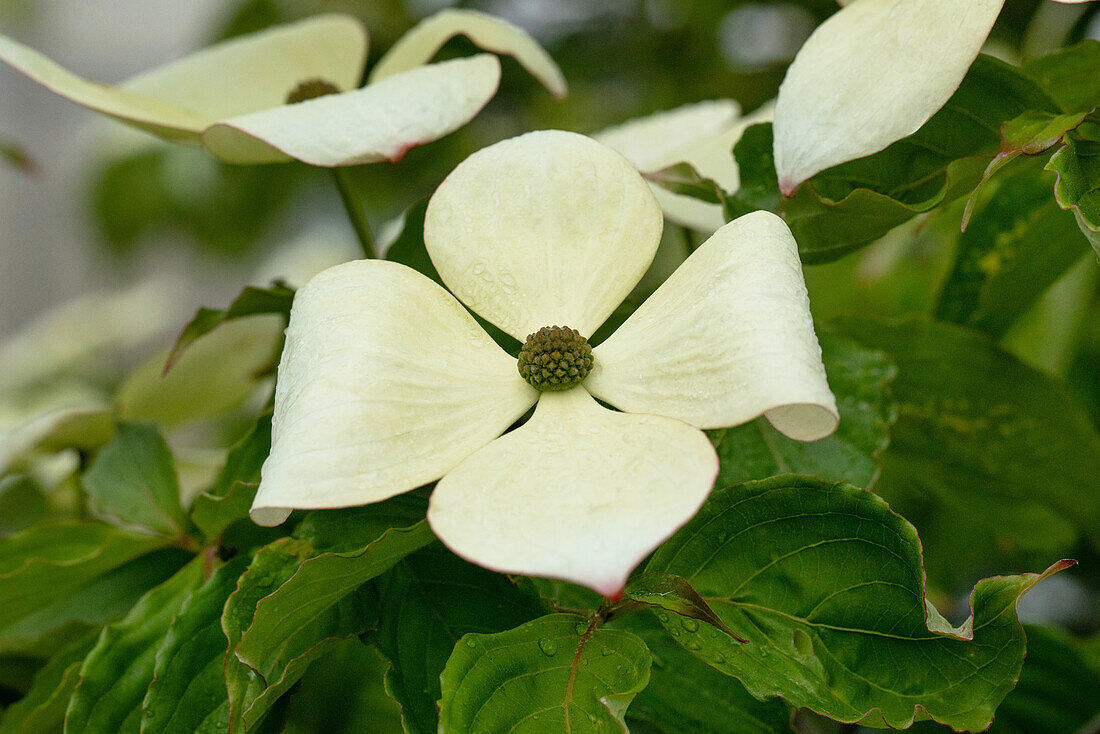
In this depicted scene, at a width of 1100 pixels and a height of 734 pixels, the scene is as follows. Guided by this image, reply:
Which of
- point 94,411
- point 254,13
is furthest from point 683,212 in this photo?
point 254,13

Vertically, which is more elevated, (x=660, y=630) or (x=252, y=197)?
(x=660, y=630)

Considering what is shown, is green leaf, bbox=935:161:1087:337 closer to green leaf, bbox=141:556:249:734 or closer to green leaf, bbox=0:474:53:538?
green leaf, bbox=141:556:249:734

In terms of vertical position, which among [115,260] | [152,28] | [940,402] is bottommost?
[115,260]

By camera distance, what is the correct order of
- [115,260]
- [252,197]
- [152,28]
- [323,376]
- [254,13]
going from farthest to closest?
[152,28] → [115,260] → [252,197] → [254,13] → [323,376]

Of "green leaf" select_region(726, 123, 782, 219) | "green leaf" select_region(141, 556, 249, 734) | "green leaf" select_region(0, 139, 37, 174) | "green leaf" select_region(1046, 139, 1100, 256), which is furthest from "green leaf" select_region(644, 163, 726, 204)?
"green leaf" select_region(0, 139, 37, 174)

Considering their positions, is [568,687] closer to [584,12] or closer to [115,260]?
[584,12]

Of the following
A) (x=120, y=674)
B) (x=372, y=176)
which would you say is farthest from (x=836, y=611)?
(x=372, y=176)
